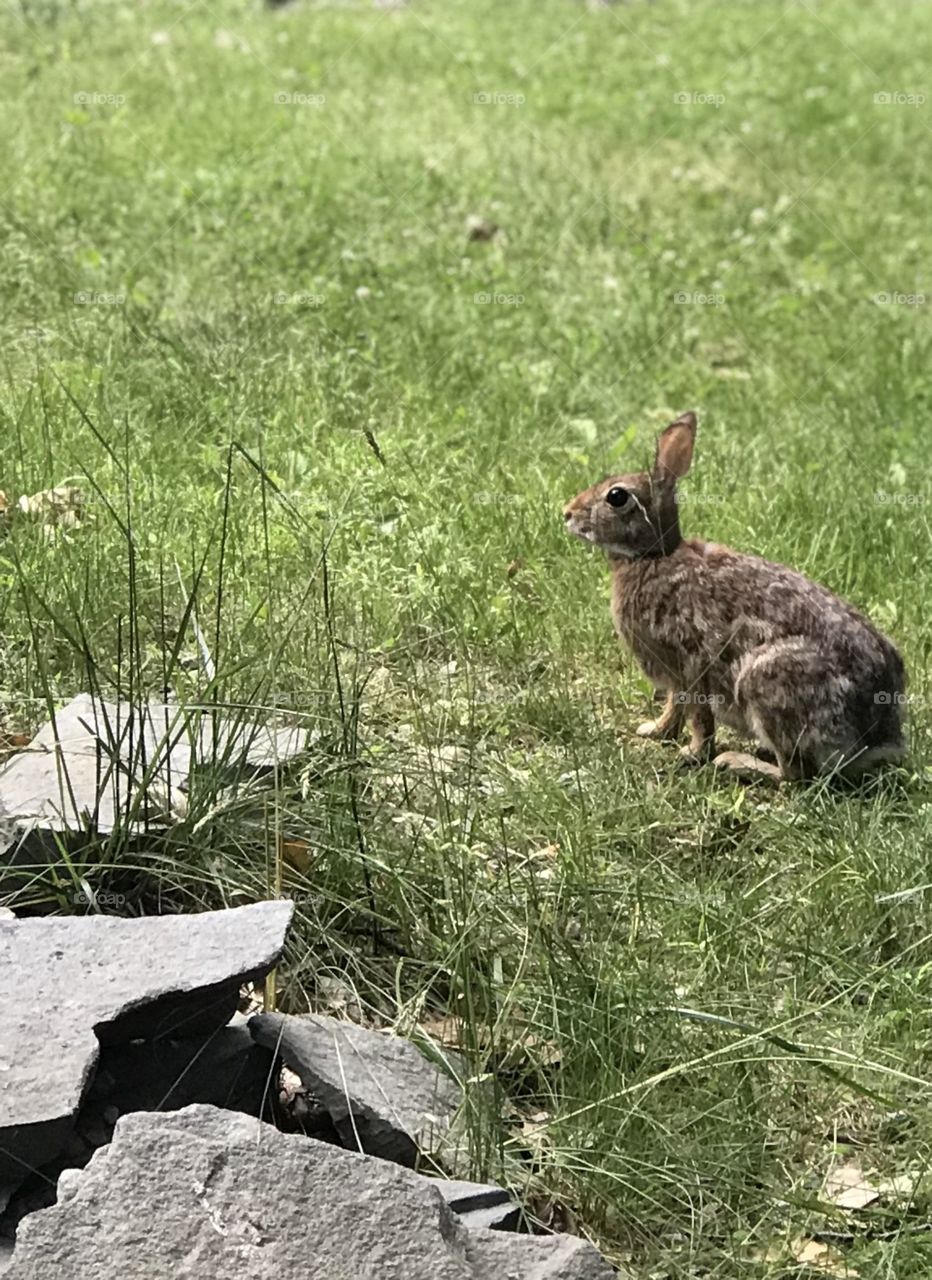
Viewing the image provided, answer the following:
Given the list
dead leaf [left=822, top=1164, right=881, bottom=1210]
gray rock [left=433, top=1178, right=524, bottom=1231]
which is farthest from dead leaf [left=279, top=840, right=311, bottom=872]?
dead leaf [left=822, top=1164, right=881, bottom=1210]

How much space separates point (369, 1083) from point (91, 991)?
0.59m

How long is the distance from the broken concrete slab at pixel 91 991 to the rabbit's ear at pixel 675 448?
2.30m

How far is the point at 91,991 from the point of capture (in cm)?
350

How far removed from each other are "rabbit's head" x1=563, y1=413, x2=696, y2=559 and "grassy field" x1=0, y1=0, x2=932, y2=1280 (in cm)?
38

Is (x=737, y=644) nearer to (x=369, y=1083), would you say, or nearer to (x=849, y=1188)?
(x=849, y=1188)

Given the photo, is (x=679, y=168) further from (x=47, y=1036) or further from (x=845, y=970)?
(x=47, y=1036)

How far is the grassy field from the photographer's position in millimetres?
3803

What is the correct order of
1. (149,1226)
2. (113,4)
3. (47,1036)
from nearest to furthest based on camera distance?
(149,1226) → (47,1036) → (113,4)

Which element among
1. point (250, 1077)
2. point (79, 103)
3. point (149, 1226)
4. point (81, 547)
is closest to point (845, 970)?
point (250, 1077)

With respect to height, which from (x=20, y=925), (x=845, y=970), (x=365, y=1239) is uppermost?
(x=20, y=925)

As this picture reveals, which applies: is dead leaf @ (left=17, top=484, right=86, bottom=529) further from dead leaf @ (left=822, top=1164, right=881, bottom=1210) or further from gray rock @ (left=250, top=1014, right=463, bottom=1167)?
dead leaf @ (left=822, top=1164, right=881, bottom=1210)

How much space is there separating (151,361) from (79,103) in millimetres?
4651

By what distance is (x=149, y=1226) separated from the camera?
308cm

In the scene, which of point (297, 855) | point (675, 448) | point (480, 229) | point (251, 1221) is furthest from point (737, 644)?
point (480, 229)
